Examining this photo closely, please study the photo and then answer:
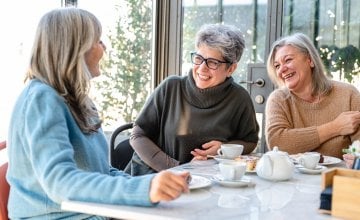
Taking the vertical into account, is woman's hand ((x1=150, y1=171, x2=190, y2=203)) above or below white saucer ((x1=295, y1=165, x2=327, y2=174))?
above

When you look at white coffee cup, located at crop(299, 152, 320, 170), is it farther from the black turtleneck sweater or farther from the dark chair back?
the dark chair back

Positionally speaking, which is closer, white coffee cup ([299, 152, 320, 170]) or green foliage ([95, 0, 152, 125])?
white coffee cup ([299, 152, 320, 170])

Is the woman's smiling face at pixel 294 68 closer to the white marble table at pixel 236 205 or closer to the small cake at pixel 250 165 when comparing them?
the small cake at pixel 250 165

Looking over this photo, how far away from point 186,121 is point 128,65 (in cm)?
174

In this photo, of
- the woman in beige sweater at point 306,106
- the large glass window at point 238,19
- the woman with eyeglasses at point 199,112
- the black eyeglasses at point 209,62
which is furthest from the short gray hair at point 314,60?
the large glass window at point 238,19

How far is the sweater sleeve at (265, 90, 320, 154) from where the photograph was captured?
1.83m

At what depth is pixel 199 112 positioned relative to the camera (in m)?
1.86

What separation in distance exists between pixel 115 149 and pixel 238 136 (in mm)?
626

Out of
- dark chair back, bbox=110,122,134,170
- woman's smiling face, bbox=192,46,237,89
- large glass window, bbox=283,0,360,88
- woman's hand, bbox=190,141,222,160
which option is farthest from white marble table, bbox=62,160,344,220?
large glass window, bbox=283,0,360,88

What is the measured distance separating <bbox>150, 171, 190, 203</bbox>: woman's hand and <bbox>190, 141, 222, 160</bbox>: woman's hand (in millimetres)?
706

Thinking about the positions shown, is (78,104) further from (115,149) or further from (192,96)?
(115,149)

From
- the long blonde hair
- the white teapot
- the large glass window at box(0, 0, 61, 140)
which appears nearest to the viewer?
the long blonde hair

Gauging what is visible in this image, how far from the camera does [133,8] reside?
3465 mm

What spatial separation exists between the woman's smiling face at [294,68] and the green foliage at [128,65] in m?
1.68
